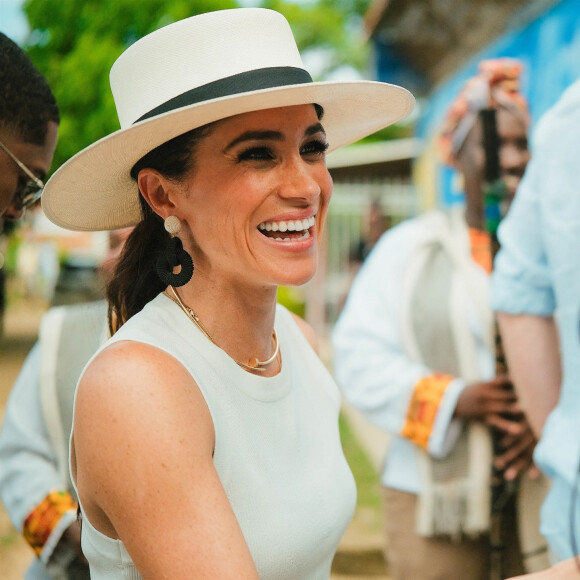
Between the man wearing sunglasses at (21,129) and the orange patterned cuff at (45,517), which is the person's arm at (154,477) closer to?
the man wearing sunglasses at (21,129)

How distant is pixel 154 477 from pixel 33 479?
49.8 inches

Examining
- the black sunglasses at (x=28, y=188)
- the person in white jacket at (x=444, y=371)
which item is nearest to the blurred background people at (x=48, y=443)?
the black sunglasses at (x=28, y=188)

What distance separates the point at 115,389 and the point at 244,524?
0.37 meters

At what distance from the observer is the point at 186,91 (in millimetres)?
1597

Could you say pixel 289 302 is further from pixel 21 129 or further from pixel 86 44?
pixel 21 129

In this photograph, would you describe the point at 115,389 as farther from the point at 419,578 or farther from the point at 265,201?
the point at 419,578

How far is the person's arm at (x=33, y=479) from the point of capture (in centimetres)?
234

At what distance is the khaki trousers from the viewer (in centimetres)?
279

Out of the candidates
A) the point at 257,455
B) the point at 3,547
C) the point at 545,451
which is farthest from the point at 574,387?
the point at 3,547

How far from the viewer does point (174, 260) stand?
1.70m

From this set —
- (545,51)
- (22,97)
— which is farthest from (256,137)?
(545,51)

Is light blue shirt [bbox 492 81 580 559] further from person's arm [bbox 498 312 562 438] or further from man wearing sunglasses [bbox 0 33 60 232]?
man wearing sunglasses [bbox 0 33 60 232]

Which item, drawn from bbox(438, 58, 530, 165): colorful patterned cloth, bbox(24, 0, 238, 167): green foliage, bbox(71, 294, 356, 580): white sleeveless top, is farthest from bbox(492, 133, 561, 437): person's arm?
bbox(24, 0, 238, 167): green foliage

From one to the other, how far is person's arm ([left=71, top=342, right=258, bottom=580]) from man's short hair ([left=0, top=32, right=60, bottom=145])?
746mm
